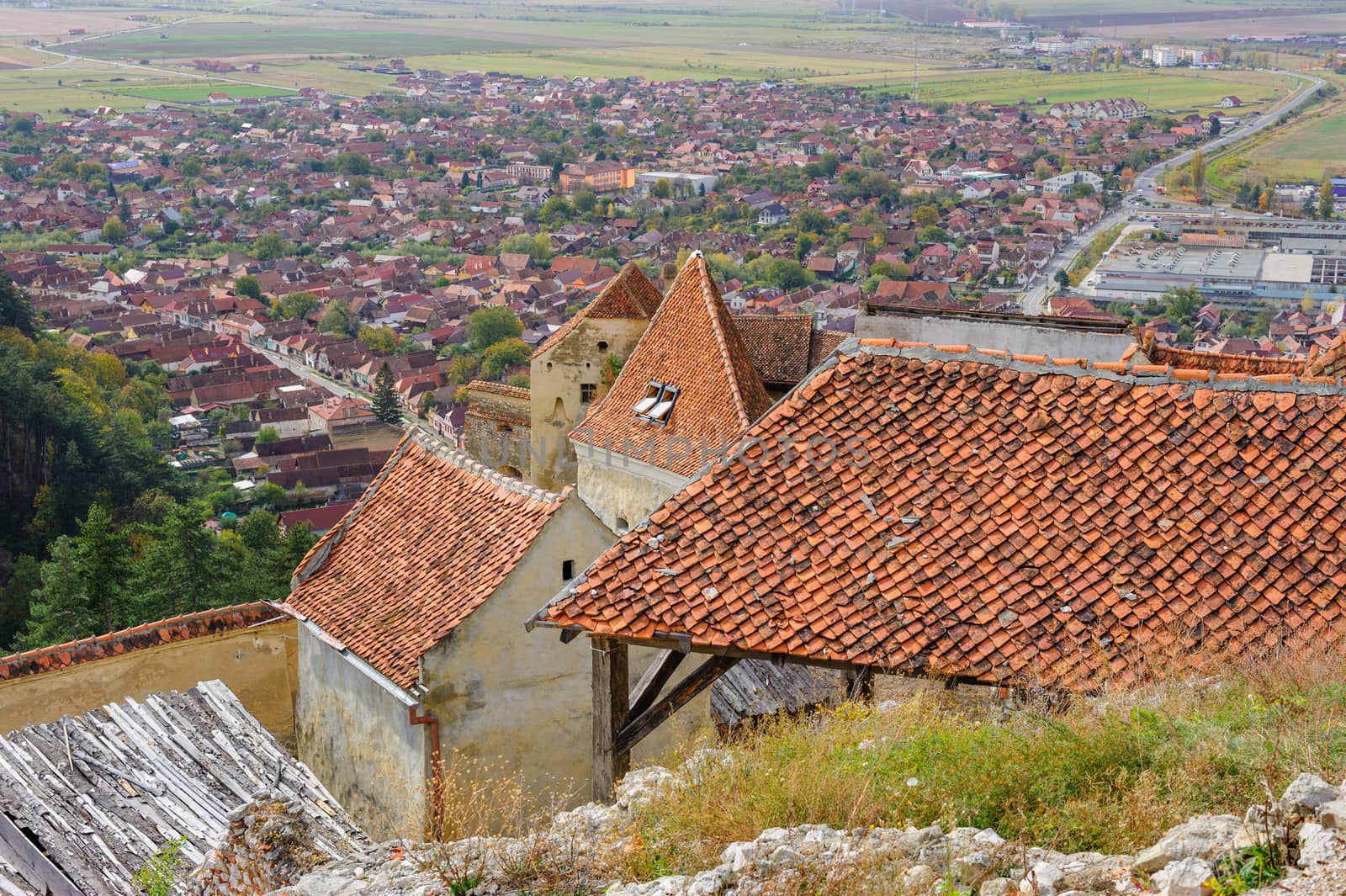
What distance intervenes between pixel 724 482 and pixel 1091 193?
107 metres

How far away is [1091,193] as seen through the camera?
109 meters

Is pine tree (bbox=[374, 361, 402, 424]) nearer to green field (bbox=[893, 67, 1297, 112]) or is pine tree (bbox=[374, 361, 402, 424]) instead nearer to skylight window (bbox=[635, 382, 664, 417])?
skylight window (bbox=[635, 382, 664, 417])

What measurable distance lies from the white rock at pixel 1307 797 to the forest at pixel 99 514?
70.2 ft

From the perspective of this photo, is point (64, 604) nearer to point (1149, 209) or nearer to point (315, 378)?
point (315, 378)

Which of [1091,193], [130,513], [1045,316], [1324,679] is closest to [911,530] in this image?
[1324,679]

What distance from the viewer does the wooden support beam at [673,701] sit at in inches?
301

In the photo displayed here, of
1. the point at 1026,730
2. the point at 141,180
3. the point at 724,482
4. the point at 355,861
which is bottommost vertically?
the point at 141,180

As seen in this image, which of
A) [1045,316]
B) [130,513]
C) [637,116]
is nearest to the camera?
[1045,316]

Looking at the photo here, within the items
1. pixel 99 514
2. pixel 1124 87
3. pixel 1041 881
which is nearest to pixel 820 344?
pixel 1041 881

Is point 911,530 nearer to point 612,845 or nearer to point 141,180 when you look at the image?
point 612,845

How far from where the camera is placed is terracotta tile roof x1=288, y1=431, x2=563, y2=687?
9461mm

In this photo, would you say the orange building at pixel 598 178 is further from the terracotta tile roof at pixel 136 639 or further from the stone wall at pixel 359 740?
the stone wall at pixel 359 740

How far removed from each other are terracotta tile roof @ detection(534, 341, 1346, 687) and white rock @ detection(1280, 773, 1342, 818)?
189 cm

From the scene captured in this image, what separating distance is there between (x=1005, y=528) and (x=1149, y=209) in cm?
9678
